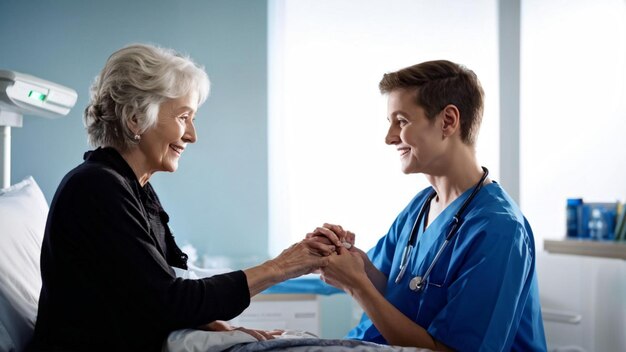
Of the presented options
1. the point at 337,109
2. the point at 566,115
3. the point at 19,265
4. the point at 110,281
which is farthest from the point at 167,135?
the point at 566,115

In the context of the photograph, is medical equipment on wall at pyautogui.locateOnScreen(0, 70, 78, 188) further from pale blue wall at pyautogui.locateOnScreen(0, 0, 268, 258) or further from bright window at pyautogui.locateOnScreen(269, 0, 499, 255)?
bright window at pyautogui.locateOnScreen(269, 0, 499, 255)

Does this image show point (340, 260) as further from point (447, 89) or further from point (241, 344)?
point (447, 89)

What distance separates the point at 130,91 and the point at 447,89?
738 millimetres

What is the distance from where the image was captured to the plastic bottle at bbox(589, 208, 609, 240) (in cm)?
282

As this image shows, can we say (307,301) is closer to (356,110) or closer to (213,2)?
(356,110)

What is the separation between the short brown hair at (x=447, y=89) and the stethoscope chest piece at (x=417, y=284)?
1.19 feet

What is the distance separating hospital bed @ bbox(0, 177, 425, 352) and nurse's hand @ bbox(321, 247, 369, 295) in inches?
6.0

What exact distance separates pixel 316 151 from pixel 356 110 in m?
0.29

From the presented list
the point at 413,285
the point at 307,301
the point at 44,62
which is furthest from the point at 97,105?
the point at 44,62

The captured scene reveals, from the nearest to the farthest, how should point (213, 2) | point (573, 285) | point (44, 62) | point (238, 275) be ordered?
point (238, 275), point (573, 285), point (44, 62), point (213, 2)

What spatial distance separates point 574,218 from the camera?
115 inches

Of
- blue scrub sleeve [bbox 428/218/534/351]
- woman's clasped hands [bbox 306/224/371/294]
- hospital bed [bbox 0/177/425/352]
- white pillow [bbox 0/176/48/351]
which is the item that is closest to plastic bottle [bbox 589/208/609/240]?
woman's clasped hands [bbox 306/224/371/294]

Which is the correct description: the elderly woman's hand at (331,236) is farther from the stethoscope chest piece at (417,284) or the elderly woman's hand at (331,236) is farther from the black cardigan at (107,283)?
the black cardigan at (107,283)

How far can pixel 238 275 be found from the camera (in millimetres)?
1413
